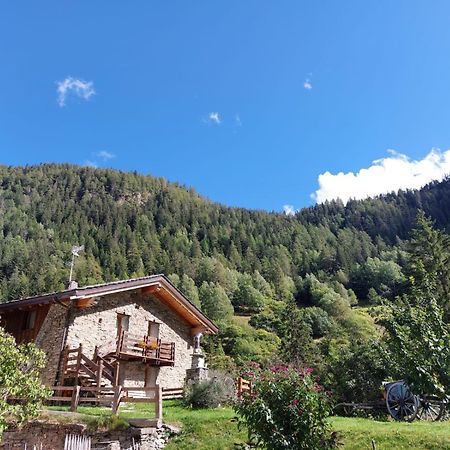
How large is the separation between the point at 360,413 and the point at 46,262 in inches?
3650

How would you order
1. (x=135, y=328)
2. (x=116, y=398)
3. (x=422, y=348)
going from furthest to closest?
(x=135, y=328), (x=116, y=398), (x=422, y=348)

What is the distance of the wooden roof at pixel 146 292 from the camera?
2088 centimetres

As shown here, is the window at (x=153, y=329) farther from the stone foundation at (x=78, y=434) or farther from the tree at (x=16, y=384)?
the tree at (x=16, y=384)

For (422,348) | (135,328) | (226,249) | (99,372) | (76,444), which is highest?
(226,249)

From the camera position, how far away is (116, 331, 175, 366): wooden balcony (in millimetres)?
21656

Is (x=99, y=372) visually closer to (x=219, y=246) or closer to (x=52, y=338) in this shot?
(x=52, y=338)

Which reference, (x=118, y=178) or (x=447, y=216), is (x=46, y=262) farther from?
(x=447, y=216)

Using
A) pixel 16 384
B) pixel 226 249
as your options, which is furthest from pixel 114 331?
pixel 226 249

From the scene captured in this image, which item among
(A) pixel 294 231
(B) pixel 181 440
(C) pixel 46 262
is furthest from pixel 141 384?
(A) pixel 294 231

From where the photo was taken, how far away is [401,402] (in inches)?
723

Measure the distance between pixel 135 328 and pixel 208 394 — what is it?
6.93 metres

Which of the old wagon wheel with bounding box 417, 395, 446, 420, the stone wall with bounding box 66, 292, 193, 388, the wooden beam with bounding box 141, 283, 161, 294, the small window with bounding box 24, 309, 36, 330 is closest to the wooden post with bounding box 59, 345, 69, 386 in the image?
the stone wall with bounding box 66, 292, 193, 388

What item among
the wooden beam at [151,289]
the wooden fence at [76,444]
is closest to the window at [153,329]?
the wooden beam at [151,289]

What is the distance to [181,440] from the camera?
578 inches
